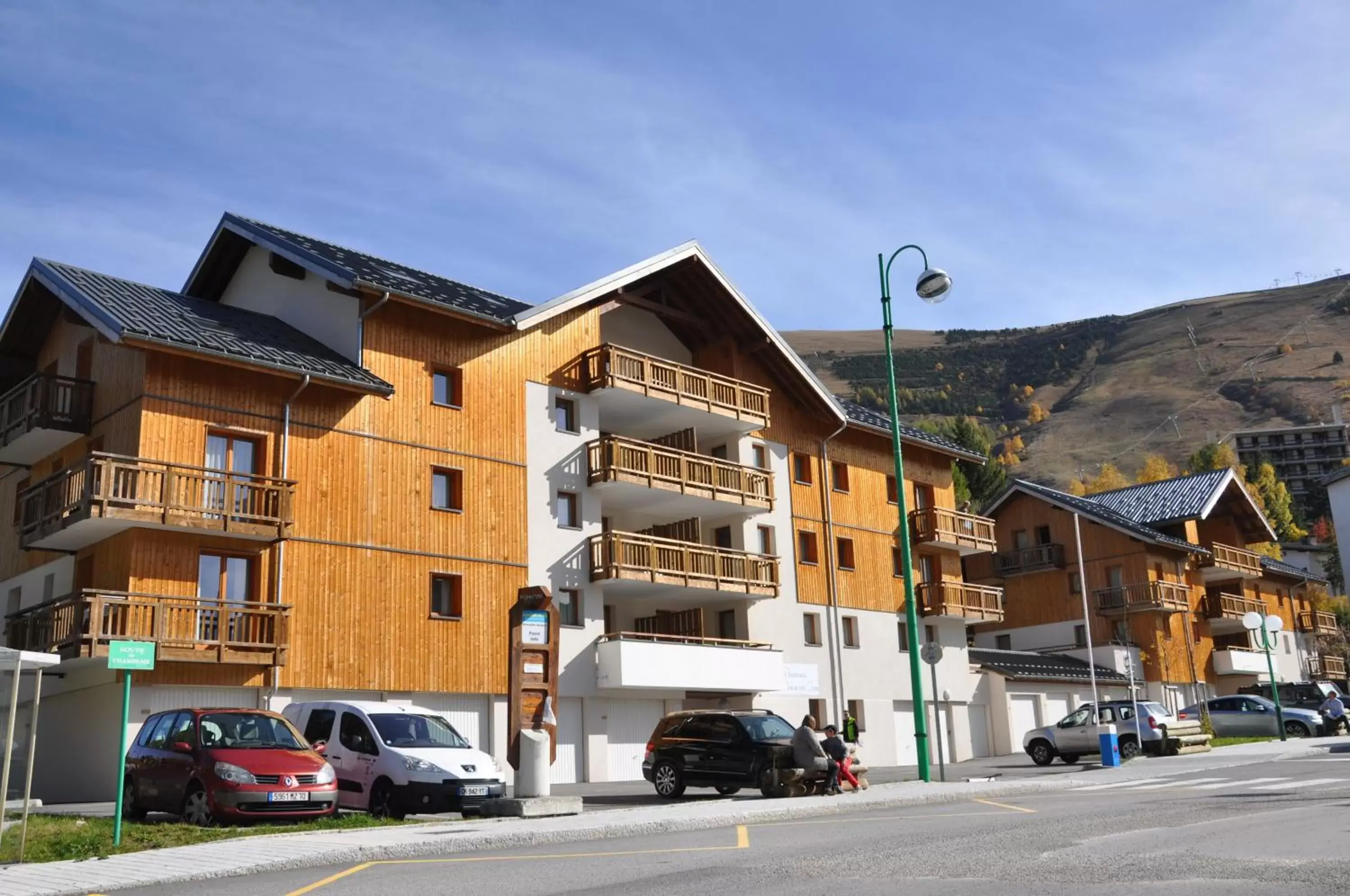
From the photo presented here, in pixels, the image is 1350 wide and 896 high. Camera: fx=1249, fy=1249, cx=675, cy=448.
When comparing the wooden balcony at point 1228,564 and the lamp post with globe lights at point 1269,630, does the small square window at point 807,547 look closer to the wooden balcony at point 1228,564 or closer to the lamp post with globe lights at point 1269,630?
the lamp post with globe lights at point 1269,630

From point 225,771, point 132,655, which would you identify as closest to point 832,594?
point 225,771

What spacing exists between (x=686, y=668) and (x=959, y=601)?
14.0m

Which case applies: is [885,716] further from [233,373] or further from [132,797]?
[132,797]

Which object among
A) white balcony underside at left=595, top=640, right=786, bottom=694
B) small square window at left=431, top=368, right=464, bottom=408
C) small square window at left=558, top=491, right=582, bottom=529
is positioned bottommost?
white balcony underside at left=595, top=640, right=786, bottom=694

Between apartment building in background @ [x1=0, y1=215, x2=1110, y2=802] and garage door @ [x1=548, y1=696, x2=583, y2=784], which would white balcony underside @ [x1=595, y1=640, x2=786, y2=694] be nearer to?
apartment building in background @ [x1=0, y1=215, x2=1110, y2=802]

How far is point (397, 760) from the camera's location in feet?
62.8

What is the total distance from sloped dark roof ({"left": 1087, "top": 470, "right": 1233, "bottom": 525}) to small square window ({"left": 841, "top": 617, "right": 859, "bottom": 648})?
971 inches

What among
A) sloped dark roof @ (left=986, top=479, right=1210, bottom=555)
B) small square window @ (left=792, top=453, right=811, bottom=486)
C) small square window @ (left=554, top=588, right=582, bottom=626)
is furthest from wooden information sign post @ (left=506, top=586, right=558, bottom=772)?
sloped dark roof @ (left=986, top=479, right=1210, bottom=555)

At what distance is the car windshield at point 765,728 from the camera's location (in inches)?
941

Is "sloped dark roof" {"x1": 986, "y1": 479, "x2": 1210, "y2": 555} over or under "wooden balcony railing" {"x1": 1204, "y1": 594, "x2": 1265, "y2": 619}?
over

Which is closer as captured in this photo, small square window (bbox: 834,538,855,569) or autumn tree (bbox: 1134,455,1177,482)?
small square window (bbox: 834,538,855,569)

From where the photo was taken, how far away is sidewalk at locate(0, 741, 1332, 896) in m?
12.2

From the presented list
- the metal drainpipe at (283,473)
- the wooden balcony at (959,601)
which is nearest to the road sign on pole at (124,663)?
the metal drainpipe at (283,473)

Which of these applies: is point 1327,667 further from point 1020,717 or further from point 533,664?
point 533,664
